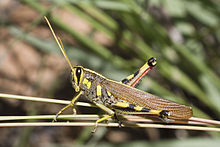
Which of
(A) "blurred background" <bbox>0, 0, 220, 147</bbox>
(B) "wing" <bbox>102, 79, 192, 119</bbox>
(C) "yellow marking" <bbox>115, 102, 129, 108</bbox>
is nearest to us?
(B) "wing" <bbox>102, 79, 192, 119</bbox>

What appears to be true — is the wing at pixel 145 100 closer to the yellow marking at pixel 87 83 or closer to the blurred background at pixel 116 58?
the yellow marking at pixel 87 83

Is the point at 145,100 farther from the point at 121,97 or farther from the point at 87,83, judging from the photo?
the point at 87,83

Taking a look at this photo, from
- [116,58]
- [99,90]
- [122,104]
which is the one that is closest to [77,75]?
[99,90]

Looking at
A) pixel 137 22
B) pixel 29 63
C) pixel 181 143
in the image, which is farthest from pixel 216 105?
pixel 29 63

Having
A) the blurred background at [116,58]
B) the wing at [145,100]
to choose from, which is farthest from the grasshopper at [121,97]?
the blurred background at [116,58]

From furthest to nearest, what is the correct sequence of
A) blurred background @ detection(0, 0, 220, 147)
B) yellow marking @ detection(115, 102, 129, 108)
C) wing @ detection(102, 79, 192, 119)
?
blurred background @ detection(0, 0, 220, 147) < yellow marking @ detection(115, 102, 129, 108) < wing @ detection(102, 79, 192, 119)

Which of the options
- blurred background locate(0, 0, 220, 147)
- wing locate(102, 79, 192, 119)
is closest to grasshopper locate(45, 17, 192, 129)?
wing locate(102, 79, 192, 119)

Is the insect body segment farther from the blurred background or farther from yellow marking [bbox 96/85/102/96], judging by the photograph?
the blurred background
